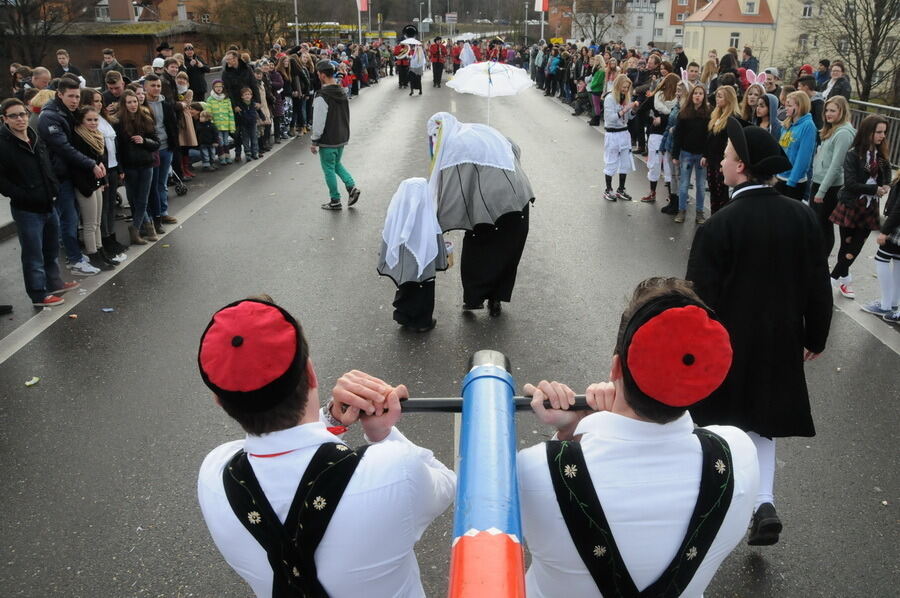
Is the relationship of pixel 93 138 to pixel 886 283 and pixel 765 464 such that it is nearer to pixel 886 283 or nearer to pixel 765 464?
pixel 765 464

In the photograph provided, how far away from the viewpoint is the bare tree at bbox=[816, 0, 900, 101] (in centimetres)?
2634

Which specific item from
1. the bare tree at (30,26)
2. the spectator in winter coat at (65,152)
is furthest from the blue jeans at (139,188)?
the bare tree at (30,26)

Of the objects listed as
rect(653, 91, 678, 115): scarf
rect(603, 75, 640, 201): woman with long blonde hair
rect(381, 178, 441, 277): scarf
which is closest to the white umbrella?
rect(603, 75, 640, 201): woman with long blonde hair

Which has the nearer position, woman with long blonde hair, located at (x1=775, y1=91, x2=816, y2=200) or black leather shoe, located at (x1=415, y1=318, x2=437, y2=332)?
black leather shoe, located at (x1=415, y1=318, x2=437, y2=332)

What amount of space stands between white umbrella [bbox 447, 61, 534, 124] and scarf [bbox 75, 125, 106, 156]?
401 centimetres

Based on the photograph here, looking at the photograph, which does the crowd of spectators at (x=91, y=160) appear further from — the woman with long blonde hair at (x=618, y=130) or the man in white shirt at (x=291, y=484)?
the man in white shirt at (x=291, y=484)

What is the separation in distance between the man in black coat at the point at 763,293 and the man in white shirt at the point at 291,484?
7.29 ft

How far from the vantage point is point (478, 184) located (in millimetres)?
6395

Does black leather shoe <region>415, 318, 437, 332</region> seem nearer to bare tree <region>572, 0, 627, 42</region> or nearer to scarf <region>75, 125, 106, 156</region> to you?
scarf <region>75, 125, 106, 156</region>

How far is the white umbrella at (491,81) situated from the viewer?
348 inches

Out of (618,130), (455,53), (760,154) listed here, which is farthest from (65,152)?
(455,53)

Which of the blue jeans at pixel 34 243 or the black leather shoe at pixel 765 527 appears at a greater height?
the blue jeans at pixel 34 243

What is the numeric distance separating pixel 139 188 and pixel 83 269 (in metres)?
1.37

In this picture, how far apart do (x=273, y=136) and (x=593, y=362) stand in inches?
535
